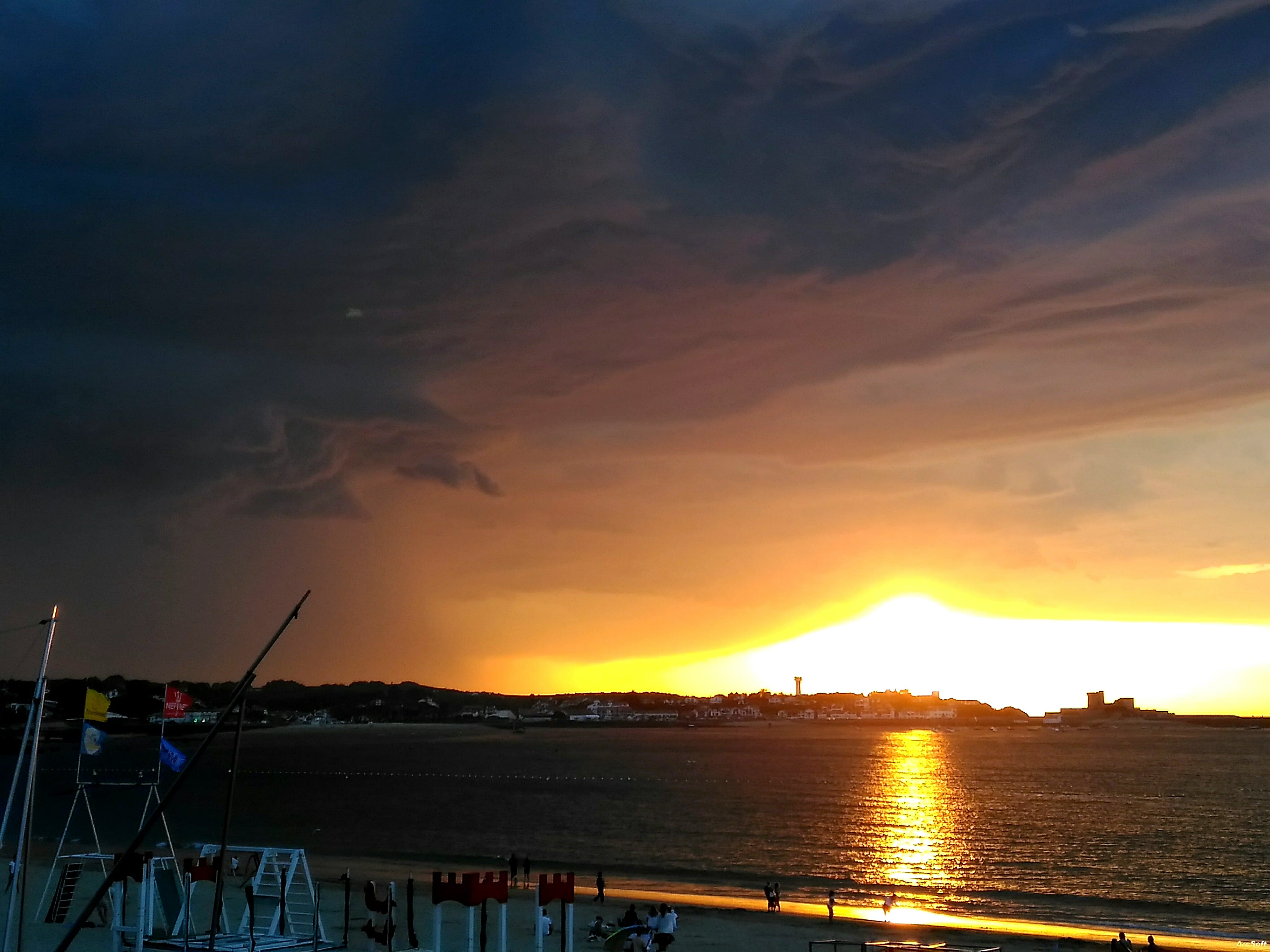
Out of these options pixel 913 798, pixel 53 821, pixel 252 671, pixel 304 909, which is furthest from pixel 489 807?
pixel 252 671

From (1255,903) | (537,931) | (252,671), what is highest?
(252,671)

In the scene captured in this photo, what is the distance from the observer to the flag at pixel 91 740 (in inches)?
1228

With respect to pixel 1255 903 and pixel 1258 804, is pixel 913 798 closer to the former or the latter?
pixel 1258 804

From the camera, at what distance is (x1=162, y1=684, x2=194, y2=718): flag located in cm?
3322

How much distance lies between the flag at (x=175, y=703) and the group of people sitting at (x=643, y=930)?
50.0 ft

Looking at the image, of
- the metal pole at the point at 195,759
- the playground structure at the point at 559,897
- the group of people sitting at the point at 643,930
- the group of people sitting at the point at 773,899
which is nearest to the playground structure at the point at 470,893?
the playground structure at the point at 559,897

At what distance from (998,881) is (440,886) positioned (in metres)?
56.9

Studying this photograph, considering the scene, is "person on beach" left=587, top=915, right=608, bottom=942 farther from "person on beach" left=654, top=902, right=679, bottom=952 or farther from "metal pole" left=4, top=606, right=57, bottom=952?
"metal pole" left=4, top=606, right=57, bottom=952

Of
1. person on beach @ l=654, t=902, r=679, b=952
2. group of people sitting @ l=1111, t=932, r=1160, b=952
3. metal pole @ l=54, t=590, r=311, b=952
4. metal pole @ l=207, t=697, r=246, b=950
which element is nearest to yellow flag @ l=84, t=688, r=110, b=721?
metal pole @ l=207, t=697, r=246, b=950

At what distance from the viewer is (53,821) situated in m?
104

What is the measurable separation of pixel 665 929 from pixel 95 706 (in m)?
21.0

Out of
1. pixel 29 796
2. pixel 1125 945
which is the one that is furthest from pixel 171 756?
pixel 1125 945

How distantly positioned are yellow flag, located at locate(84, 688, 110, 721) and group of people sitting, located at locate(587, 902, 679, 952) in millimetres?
16510

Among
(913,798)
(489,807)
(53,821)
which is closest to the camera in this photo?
(53,821)
